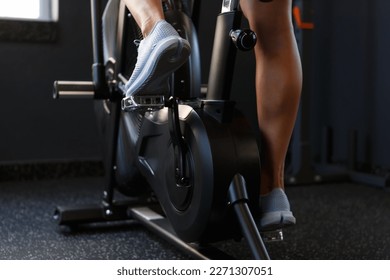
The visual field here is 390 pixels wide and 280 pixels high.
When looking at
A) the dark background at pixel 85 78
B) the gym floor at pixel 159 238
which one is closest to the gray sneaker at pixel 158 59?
the gym floor at pixel 159 238

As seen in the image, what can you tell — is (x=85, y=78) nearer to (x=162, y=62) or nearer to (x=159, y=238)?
(x=159, y=238)

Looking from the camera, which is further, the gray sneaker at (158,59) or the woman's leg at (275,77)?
the woman's leg at (275,77)

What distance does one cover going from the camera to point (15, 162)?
246cm

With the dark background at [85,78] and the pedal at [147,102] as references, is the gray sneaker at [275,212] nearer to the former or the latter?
the pedal at [147,102]

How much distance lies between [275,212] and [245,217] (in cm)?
11

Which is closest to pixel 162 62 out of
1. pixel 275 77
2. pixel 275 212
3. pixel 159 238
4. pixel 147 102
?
pixel 147 102

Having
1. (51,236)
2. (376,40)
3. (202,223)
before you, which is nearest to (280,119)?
(202,223)

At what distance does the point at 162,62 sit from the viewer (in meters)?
1.04

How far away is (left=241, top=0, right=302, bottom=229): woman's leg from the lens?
3.85 ft

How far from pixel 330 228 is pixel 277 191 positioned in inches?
21.8

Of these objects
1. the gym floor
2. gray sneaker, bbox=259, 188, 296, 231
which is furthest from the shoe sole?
the gym floor

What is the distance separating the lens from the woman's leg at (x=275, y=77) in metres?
1.17

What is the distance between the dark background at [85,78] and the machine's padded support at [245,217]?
4.15 feet

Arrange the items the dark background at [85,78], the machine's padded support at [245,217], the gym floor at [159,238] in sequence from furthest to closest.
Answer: the dark background at [85,78] < the gym floor at [159,238] < the machine's padded support at [245,217]
